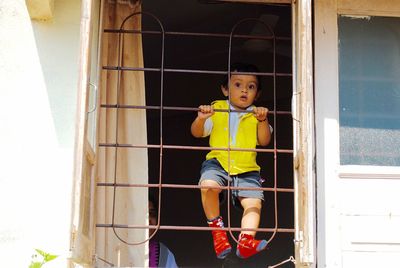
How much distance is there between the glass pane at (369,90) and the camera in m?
4.59

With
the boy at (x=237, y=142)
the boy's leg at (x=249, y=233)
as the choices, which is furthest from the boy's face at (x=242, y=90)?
the boy's leg at (x=249, y=233)

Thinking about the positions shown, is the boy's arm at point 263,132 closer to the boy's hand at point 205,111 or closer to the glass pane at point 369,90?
the boy's hand at point 205,111

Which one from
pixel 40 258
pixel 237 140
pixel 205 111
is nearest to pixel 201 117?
pixel 205 111

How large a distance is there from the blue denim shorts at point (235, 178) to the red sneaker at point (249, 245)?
30cm

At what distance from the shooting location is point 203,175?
4.72 m

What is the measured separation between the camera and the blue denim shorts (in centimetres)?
469

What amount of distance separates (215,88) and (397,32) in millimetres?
2300

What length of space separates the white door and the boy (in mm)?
404

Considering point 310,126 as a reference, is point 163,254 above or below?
below

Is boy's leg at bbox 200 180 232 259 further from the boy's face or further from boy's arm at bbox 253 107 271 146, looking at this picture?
the boy's face

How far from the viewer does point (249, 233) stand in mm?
4484

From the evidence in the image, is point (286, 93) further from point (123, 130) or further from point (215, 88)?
point (123, 130)

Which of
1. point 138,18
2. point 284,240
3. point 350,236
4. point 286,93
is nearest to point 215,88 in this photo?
point 286,93

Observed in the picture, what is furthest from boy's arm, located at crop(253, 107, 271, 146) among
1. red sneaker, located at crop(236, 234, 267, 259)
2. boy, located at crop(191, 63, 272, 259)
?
red sneaker, located at crop(236, 234, 267, 259)
